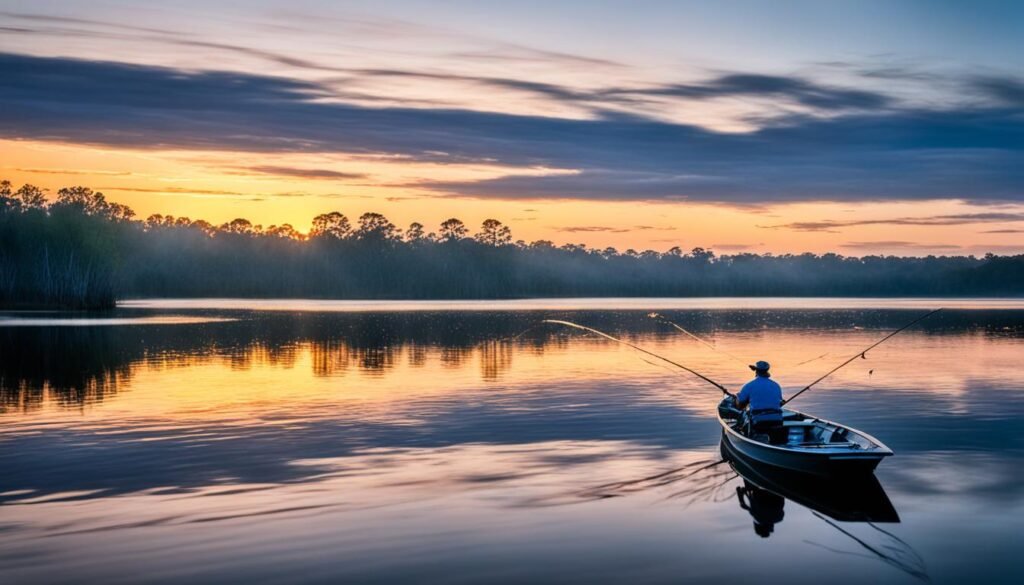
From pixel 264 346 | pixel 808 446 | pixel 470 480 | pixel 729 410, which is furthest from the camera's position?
pixel 264 346

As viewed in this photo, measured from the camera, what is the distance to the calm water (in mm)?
15844

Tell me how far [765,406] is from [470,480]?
25.1 feet

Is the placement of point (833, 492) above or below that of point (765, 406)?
below

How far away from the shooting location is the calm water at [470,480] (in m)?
15.8

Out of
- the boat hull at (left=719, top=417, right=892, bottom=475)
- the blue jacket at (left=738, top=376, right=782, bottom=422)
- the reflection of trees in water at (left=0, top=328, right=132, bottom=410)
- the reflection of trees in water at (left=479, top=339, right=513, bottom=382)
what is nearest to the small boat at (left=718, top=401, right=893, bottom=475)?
the boat hull at (left=719, top=417, right=892, bottom=475)

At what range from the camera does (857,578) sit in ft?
50.0

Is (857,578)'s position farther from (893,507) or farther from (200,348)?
(200,348)

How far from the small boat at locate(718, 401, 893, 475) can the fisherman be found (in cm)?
24

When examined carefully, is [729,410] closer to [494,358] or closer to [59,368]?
[494,358]

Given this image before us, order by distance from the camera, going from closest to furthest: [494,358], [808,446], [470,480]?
[808,446] < [470,480] < [494,358]

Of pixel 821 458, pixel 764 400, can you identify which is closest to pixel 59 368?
pixel 764 400

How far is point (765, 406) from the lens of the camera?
23.8 m

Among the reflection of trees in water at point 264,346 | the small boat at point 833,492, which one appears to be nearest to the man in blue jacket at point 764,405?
the small boat at point 833,492

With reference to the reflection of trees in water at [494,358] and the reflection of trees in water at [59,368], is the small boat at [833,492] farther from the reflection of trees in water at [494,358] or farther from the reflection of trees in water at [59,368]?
the reflection of trees in water at [59,368]
